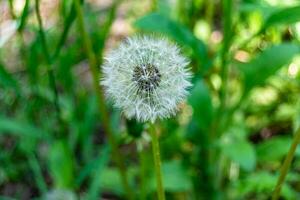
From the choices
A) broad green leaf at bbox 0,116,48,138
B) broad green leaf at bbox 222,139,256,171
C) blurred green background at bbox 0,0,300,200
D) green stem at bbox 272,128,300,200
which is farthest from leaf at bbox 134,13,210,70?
broad green leaf at bbox 0,116,48,138

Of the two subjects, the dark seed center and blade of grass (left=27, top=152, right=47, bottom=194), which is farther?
blade of grass (left=27, top=152, right=47, bottom=194)

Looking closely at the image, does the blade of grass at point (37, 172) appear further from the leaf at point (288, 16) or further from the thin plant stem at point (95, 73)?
the leaf at point (288, 16)

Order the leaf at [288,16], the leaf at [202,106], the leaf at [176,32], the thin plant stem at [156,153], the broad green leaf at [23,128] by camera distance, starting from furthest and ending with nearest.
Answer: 1. the broad green leaf at [23,128]
2. the leaf at [202,106]
3. the leaf at [176,32]
4. the leaf at [288,16]
5. the thin plant stem at [156,153]

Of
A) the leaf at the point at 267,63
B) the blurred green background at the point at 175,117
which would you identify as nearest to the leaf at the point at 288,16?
the blurred green background at the point at 175,117

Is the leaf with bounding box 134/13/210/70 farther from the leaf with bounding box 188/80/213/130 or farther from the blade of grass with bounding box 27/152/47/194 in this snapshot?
the blade of grass with bounding box 27/152/47/194

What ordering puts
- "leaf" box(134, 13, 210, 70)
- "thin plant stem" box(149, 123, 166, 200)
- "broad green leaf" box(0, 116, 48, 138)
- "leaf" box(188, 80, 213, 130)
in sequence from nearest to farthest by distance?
"thin plant stem" box(149, 123, 166, 200) → "leaf" box(134, 13, 210, 70) → "leaf" box(188, 80, 213, 130) → "broad green leaf" box(0, 116, 48, 138)

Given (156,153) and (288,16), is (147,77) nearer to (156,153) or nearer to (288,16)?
(156,153)
